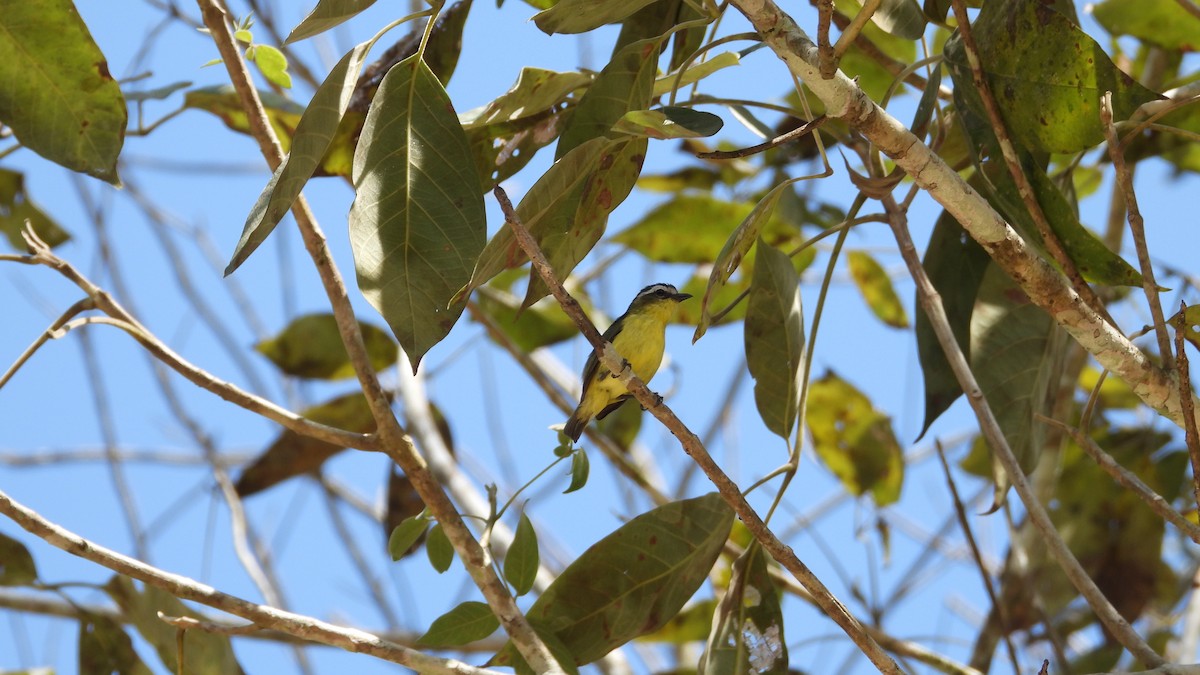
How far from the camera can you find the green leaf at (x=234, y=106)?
8.68ft

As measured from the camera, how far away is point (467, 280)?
174 cm

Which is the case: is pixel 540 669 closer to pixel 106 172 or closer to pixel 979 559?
pixel 979 559

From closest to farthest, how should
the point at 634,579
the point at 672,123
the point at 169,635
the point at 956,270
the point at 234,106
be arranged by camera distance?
the point at 672,123
the point at 634,579
the point at 169,635
the point at 956,270
the point at 234,106

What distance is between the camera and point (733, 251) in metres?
1.69

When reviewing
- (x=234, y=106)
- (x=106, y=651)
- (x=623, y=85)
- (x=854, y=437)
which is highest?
(x=234, y=106)

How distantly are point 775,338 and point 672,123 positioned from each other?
80 cm

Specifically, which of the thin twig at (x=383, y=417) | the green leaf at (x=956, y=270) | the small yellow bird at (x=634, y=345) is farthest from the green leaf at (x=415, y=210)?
the small yellow bird at (x=634, y=345)

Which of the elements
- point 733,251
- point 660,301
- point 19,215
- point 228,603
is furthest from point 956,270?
point 19,215

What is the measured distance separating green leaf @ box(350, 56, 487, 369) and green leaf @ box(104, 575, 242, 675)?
0.85 metres

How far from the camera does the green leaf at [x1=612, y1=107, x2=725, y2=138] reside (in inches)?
58.9

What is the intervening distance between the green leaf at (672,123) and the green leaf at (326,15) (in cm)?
46

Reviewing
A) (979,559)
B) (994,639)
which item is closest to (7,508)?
(979,559)

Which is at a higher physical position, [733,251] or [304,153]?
[304,153]

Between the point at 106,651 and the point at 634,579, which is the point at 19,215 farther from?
the point at 634,579
